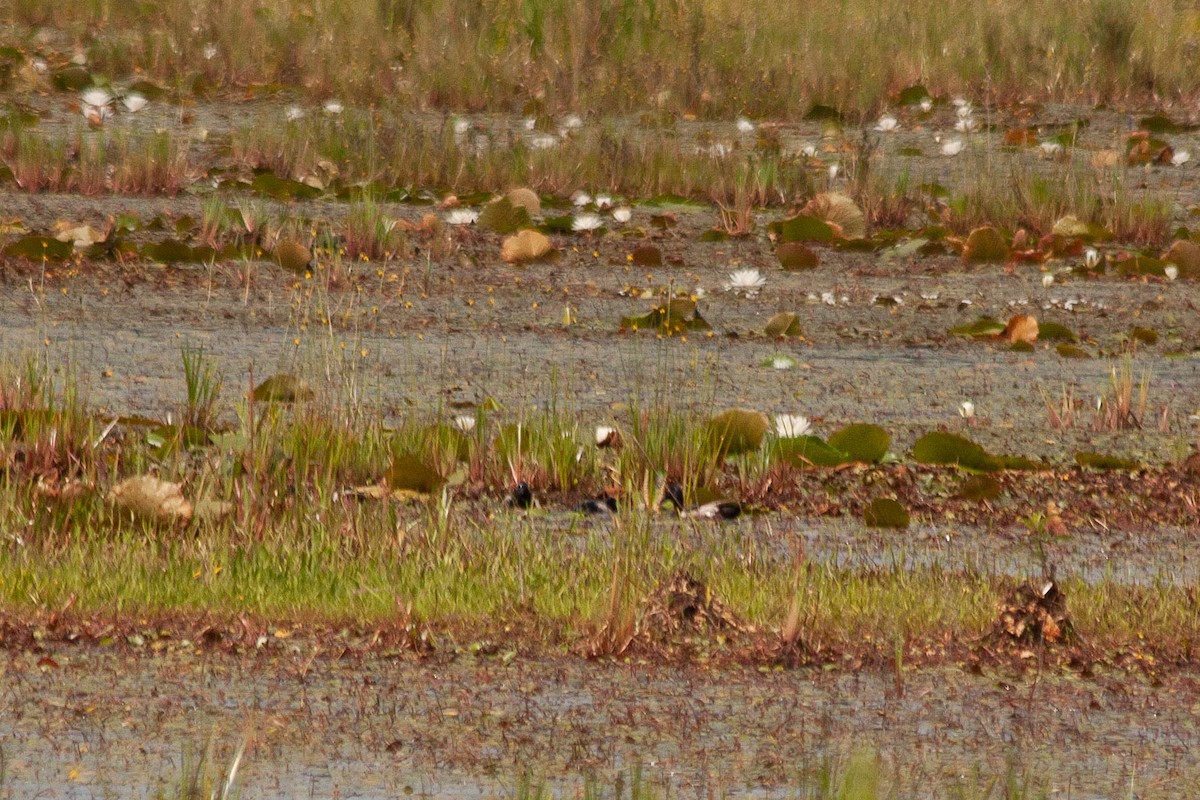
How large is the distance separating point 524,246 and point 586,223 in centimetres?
72

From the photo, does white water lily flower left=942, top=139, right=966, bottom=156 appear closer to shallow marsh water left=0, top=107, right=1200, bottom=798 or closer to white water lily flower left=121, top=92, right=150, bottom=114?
shallow marsh water left=0, top=107, right=1200, bottom=798

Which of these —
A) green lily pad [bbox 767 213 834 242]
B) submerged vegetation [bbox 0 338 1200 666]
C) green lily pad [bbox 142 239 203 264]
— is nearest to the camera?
submerged vegetation [bbox 0 338 1200 666]

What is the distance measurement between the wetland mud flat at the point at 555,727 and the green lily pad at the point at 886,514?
1464 mm

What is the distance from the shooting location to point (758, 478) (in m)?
5.87

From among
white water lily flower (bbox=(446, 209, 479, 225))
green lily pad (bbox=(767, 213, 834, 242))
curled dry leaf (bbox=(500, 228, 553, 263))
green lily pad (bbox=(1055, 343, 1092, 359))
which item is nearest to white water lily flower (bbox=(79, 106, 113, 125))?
white water lily flower (bbox=(446, 209, 479, 225))

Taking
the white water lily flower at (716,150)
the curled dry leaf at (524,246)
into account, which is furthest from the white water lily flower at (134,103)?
the curled dry leaf at (524,246)

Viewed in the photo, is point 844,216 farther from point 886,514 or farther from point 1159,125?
point 886,514

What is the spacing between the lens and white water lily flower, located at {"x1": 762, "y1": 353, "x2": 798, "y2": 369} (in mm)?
8023

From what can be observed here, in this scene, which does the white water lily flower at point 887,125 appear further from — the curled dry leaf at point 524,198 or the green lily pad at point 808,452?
the green lily pad at point 808,452

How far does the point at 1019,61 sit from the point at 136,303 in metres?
9.15

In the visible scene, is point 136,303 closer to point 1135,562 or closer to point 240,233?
point 240,233

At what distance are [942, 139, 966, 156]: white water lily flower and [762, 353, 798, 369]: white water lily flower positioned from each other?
19.5 feet

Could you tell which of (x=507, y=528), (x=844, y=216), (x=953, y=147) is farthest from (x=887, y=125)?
(x=507, y=528)

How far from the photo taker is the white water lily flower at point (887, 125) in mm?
14375
